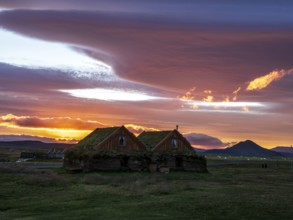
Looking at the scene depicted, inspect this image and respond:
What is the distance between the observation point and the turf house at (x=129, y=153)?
59.6 metres

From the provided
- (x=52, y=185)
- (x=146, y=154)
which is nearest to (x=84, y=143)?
(x=146, y=154)

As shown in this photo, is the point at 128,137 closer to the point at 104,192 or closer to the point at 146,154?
the point at 146,154

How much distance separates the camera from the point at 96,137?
6369 cm

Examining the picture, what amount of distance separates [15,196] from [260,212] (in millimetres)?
18380

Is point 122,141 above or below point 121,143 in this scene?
above

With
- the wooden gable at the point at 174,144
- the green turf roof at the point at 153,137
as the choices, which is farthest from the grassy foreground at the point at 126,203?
the green turf roof at the point at 153,137

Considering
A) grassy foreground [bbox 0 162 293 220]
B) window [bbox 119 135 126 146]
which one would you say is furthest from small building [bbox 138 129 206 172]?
grassy foreground [bbox 0 162 293 220]

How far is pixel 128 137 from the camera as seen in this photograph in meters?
63.6

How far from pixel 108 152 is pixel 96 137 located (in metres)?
4.58

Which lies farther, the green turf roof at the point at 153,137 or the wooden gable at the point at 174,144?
the green turf roof at the point at 153,137

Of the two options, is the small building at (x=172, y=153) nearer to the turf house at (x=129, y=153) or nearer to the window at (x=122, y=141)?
the turf house at (x=129, y=153)

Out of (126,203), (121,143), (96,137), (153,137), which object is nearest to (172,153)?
(153,137)

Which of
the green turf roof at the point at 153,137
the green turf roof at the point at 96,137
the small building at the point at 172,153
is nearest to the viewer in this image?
the green turf roof at the point at 96,137

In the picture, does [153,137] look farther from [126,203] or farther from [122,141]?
[126,203]
